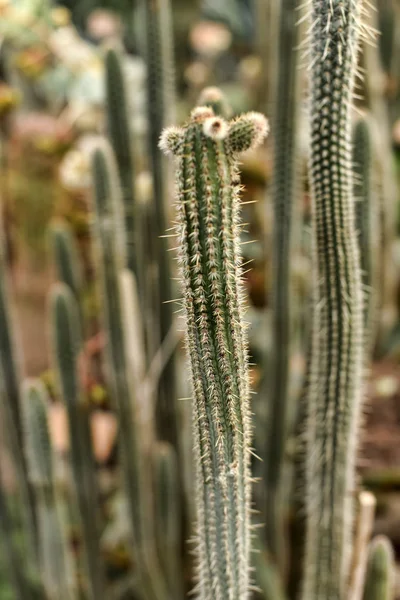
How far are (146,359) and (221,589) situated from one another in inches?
45.0

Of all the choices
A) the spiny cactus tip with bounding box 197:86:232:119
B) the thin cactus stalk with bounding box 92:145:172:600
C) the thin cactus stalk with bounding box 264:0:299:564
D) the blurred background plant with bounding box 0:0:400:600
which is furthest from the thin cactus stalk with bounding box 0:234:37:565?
the spiny cactus tip with bounding box 197:86:232:119

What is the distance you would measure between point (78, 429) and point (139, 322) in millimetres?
383

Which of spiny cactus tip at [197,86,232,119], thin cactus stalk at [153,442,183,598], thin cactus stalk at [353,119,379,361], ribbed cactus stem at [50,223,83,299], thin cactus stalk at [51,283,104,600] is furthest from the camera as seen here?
ribbed cactus stem at [50,223,83,299]

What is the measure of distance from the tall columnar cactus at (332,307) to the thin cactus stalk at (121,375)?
534 mm

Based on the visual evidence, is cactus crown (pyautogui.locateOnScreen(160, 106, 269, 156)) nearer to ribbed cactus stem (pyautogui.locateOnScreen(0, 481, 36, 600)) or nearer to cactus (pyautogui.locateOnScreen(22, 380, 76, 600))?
cactus (pyautogui.locateOnScreen(22, 380, 76, 600))

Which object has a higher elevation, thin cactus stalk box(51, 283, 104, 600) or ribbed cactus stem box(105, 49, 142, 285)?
ribbed cactus stem box(105, 49, 142, 285)

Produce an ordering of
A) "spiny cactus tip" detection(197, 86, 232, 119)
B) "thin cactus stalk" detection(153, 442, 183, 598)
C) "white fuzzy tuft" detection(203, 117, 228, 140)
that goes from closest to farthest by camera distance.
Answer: "white fuzzy tuft" detection(203, 117, 228, 140)
"spiny cactus tip" detection(197, 86, 232, 119)
"thin cactus stalk" detection(153, 442, 183, 598)

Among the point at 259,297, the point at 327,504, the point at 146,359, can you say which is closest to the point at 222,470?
the point at 327,504

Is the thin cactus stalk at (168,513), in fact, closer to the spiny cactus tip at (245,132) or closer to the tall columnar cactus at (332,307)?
the tall columnar cactus at (332,307)

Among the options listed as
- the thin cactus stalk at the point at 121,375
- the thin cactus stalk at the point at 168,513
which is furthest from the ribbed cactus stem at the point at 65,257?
the thin cactus stalk at the point at 168,513

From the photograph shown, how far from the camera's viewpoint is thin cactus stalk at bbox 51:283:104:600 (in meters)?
1.65

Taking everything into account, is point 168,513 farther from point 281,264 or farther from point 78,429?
point 281,264

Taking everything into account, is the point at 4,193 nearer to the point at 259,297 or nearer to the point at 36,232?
the point at 36,232

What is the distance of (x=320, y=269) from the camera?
1111mm
